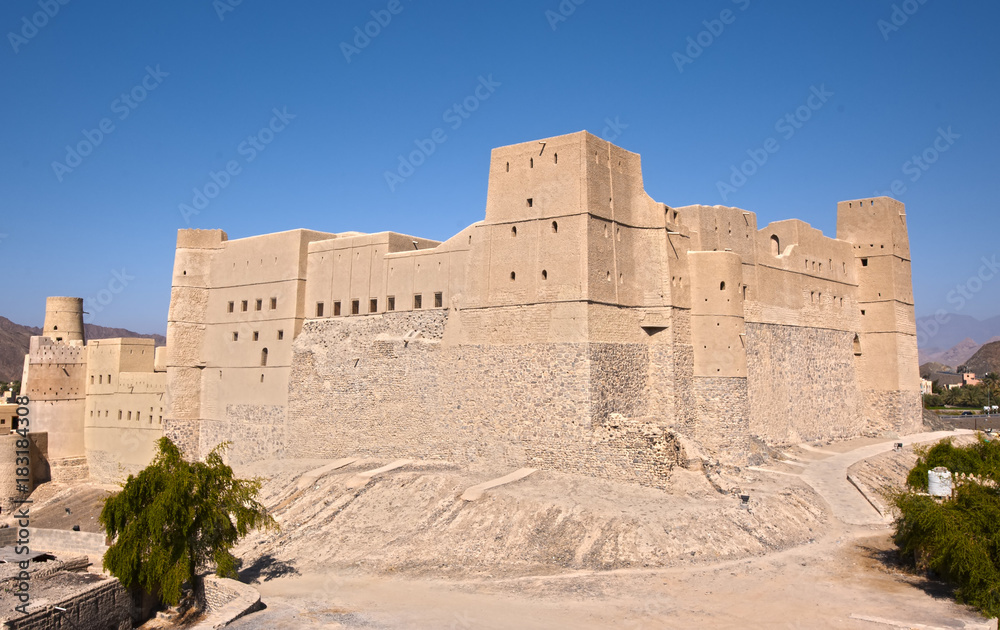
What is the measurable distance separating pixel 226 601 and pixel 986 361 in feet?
432

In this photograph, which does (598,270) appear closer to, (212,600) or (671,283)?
(671,283)

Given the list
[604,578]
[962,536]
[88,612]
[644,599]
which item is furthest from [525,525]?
[88,612]

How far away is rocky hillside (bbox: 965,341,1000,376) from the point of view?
119119 mm

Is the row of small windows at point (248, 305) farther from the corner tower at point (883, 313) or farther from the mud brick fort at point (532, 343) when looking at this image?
the corner tower at point (883, 313)

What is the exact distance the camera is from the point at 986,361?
122812 millimetres

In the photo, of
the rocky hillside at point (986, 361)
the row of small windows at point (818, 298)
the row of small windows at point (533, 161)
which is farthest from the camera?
the rocky hillside at point (986, 361)

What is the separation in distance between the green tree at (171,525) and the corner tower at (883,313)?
1167 inches

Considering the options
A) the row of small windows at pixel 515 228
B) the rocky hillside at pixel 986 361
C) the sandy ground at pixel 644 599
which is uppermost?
the rocky hillside at pixel 986 361

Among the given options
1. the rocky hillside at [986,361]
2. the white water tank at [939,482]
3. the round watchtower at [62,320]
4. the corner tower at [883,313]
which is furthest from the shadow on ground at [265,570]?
the rocky hillside at [986,361]

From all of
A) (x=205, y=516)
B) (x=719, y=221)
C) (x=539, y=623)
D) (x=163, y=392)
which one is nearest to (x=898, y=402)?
(x=719, y=221)

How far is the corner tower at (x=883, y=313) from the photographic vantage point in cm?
3731

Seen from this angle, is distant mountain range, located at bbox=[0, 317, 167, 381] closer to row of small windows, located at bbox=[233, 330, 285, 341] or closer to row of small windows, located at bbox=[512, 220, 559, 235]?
row of small windows, located at bbox=[233, 330, 285, 341]

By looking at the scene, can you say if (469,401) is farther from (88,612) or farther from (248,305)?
(248,305)

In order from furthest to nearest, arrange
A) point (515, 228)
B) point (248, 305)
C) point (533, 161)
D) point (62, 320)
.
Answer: point (62, 320)
point (248, 305)
point (515, 228)
point (533, 161)
